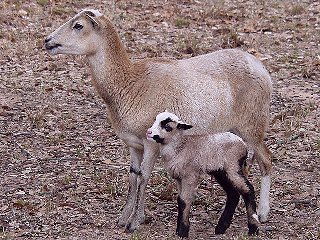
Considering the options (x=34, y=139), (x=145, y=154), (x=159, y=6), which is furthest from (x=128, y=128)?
(x=159, y=6)

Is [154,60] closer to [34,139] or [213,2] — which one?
[34,139]

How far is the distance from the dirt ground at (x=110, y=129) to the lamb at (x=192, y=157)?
41 cm

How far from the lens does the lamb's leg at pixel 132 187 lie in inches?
294

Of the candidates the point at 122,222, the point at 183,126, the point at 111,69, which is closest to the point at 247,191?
the point at 183,126

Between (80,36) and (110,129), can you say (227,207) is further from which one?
(110,129)

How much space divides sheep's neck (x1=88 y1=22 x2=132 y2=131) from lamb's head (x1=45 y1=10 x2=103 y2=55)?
84mm

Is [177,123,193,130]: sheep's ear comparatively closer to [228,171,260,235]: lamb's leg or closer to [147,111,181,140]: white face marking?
[147,111,181,140]: white face marking

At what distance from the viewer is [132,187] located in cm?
751

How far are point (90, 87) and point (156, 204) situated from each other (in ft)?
12.2

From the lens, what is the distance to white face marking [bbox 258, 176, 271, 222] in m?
7.64

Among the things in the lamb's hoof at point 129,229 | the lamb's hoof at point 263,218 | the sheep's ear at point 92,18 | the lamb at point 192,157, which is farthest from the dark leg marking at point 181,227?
the sheep's ear at point 92,18

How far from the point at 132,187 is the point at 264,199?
4.25 ft

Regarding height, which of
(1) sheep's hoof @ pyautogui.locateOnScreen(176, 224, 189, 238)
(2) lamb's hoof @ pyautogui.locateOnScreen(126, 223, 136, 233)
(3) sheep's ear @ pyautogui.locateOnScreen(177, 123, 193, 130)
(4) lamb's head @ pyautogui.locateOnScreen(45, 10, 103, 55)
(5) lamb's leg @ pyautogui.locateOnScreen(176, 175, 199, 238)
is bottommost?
(2) lamb's hoof @ pyautogui.locateOnScreen(126, 223, 136, 233)

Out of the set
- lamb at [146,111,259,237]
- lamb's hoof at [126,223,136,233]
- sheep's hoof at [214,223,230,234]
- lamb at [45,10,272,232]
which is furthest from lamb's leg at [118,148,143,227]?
sheep's hoof at [214,223,230,234]
